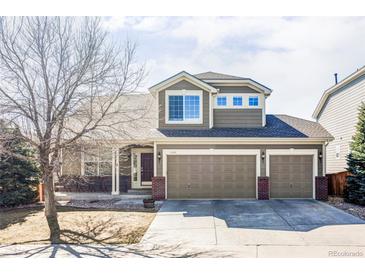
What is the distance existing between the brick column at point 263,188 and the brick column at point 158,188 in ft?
13.2

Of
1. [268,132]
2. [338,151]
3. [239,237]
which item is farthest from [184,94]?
[338,151]

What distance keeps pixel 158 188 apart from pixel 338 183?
27.6 feet

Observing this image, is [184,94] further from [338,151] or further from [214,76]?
[338,151]

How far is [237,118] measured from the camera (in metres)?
13.1

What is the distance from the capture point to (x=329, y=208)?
9.84 meters

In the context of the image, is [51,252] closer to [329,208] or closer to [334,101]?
[329,208]

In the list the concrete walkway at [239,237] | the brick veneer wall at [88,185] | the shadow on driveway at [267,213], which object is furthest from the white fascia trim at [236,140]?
the brick veneer wall at [88,185]

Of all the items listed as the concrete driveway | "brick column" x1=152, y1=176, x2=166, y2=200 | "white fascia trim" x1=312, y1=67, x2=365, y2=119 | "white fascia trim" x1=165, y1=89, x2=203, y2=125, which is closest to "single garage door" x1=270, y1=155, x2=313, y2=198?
the concrete driveway

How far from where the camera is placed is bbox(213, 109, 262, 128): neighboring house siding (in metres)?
13.1

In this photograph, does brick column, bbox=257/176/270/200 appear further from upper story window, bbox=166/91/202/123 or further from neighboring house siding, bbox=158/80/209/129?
upper story window, bbox=166/91/202/123

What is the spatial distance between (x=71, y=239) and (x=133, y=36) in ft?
19.4

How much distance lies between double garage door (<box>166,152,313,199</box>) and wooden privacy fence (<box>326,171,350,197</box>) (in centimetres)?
181

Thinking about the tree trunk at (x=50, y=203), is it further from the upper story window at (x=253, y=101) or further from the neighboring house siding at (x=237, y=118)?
the upper story window at (x=253, y=101)
